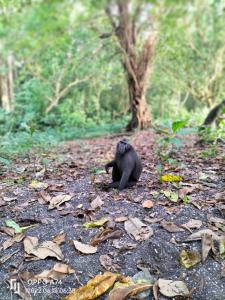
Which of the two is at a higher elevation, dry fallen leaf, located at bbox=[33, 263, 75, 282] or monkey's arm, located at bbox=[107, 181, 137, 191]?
monkey's arm, located at bbox=[107, 181, 137, 191]

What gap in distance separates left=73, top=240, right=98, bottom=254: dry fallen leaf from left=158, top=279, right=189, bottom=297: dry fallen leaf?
24.9 inches

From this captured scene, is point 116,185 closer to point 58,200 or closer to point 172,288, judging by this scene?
point 58,200

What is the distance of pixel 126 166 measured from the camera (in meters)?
4.46

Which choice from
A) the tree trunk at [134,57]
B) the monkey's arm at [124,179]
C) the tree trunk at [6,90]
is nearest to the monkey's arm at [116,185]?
the monkey's arm at [124,179]

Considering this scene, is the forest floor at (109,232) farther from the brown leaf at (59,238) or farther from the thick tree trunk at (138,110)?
the thick tree trunk at (138,110)

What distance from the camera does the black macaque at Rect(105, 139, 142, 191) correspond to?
174 inches

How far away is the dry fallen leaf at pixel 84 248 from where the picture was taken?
3.04m

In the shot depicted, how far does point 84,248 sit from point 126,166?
158cm

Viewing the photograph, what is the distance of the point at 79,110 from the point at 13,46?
383 centimetres

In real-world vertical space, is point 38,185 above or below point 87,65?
below

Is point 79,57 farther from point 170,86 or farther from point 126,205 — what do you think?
point 126,205

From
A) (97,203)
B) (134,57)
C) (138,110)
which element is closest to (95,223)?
(97,203)

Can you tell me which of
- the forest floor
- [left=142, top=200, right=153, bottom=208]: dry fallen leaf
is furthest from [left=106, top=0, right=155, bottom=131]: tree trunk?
[left=142, top=200, right=153, bottom=208]: dry fallen leaf

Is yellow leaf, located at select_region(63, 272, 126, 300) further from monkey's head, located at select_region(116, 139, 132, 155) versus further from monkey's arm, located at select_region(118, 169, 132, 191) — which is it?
monkey's head, located at select_region(116, 139, 132, 155)
